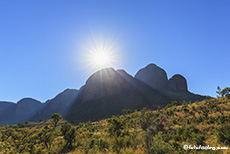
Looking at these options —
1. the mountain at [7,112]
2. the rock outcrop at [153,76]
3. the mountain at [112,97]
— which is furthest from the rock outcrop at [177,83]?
the mountain at [7,112]

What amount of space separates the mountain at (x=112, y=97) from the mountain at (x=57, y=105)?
138 ft

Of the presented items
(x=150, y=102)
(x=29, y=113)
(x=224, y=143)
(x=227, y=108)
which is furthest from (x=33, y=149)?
(x=29, y=113)

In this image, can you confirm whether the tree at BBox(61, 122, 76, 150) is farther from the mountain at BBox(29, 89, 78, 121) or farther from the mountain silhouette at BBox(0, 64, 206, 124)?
the mountain at BBox(29, 89, 78, 121)

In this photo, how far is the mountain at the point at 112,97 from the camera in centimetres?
8588

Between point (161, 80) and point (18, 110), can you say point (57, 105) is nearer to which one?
point (18, 110)

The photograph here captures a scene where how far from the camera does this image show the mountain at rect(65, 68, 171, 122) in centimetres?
8588

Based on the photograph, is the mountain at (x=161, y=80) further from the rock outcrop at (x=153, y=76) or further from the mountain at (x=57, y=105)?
the mountain at (x=57, y=105)

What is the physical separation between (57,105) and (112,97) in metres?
100

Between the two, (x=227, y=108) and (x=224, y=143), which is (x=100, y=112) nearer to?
(x=227, y=108)

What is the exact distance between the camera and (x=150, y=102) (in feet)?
303

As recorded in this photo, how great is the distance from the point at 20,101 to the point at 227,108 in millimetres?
241737

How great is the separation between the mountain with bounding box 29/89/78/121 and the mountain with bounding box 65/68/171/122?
41.9 meters

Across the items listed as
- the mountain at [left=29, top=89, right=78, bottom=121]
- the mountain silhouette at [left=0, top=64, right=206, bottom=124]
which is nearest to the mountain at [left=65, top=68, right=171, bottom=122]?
the mountain silhouette at [left=0, top=64, right=206, bottom=124]

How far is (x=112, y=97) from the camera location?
10256 centimetres
